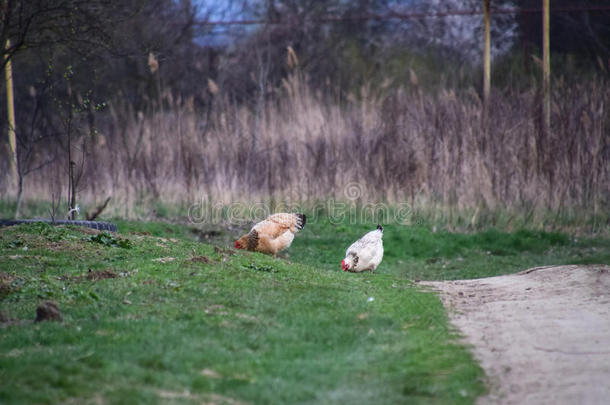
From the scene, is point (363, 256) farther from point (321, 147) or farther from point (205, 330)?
point (321, 147)

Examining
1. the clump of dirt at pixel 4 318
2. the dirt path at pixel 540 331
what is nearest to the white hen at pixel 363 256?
the dirt path at pixel 540 331

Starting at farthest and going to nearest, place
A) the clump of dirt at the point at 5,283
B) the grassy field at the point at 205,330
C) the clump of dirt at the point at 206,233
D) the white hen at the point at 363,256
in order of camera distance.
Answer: the clump of dirt at the point at 206,233
the white hen at the point at 363,256
the clump of dirt at the point at 5,283
the grassy field at the point at 205,330

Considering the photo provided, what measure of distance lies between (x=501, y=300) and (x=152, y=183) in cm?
1006

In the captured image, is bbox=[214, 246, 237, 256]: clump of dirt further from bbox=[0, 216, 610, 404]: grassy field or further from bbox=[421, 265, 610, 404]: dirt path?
bbox=[421, 265, 610, 404]: dirt path

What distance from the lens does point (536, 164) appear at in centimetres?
1448

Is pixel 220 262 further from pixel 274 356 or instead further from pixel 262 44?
pixel 262 44

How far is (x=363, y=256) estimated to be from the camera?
1010 cm

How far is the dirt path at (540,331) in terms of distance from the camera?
464cm

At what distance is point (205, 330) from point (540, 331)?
111 inches

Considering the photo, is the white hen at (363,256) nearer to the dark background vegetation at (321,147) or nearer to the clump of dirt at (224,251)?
the clump of dirt at (224,251)

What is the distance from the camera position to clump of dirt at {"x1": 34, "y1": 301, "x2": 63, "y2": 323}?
5598mm

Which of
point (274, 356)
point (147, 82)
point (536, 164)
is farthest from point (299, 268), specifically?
point (147, 82)

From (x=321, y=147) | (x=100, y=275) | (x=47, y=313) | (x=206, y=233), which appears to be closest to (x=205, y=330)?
(x=47, y=313)

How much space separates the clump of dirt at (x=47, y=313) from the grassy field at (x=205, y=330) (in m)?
0.10
